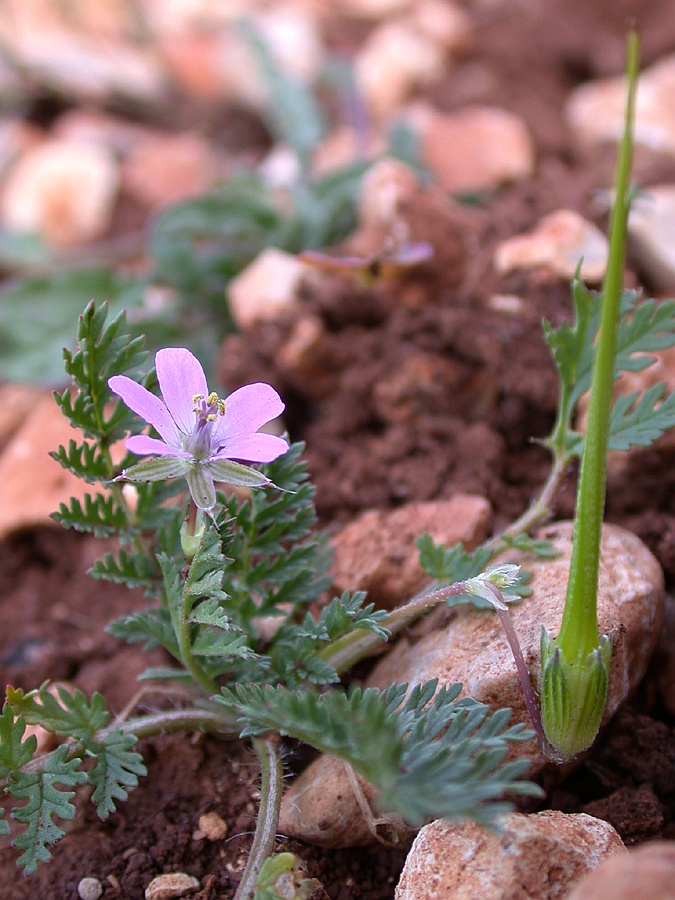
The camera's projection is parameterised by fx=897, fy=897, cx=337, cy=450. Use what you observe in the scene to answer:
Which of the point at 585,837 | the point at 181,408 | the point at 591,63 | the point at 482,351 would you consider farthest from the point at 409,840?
the point at 591,63

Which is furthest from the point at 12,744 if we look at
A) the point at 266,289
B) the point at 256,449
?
the point at 266,289

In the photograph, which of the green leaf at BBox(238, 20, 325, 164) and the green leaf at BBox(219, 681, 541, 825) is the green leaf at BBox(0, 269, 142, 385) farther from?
the green leaf at BBox(219, 681, 541, 825)

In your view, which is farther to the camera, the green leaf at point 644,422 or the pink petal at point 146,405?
the green leaf at point 644,422

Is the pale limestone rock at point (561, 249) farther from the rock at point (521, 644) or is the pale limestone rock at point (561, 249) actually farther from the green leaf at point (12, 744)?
the green leaf at point (12, 744)

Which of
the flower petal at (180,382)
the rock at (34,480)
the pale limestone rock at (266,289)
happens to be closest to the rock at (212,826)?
the flower petal at (180,382)

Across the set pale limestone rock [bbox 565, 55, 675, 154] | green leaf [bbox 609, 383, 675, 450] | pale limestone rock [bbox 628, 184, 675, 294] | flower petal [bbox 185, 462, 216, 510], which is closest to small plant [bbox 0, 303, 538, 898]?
flower petal [bbox 185, 462, 216, 510]
